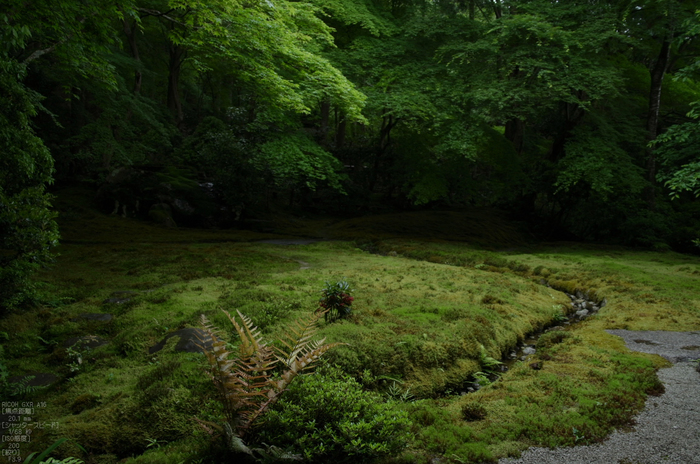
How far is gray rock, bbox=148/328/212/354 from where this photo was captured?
4.35 metres

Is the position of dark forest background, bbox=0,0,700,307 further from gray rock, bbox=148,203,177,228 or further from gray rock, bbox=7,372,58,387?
gray rock, bbox=7,372,58,387

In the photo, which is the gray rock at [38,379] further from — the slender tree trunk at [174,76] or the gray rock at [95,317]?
the slender tree trunk at [174,76]

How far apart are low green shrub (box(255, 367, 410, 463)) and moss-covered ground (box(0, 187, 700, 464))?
239 mm

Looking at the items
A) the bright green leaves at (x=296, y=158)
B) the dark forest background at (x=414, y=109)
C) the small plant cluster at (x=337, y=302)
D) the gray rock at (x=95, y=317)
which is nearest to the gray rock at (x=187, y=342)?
the gray rock at (x=95, y=317)

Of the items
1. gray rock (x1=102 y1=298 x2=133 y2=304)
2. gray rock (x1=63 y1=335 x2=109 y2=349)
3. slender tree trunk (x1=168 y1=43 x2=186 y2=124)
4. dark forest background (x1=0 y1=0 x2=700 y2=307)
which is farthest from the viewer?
slender tree trunk (x1=168 y1=43 x2=186 y2=124)

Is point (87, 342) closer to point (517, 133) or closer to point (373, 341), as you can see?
point (373, 341)

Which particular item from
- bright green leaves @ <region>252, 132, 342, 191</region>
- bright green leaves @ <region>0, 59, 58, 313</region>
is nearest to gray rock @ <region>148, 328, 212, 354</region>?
bright green leaves @ <region>0, 59, 58, 313</region>

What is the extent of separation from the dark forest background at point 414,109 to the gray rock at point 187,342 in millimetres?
7467

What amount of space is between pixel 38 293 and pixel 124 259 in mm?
3522

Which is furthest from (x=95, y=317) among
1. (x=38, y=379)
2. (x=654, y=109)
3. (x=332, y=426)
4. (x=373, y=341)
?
(x=654, y=109)

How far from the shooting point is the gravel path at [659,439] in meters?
2.80

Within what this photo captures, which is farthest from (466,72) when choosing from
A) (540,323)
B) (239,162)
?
(540,323)

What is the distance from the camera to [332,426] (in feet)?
9.61

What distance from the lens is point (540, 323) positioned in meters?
6.93
